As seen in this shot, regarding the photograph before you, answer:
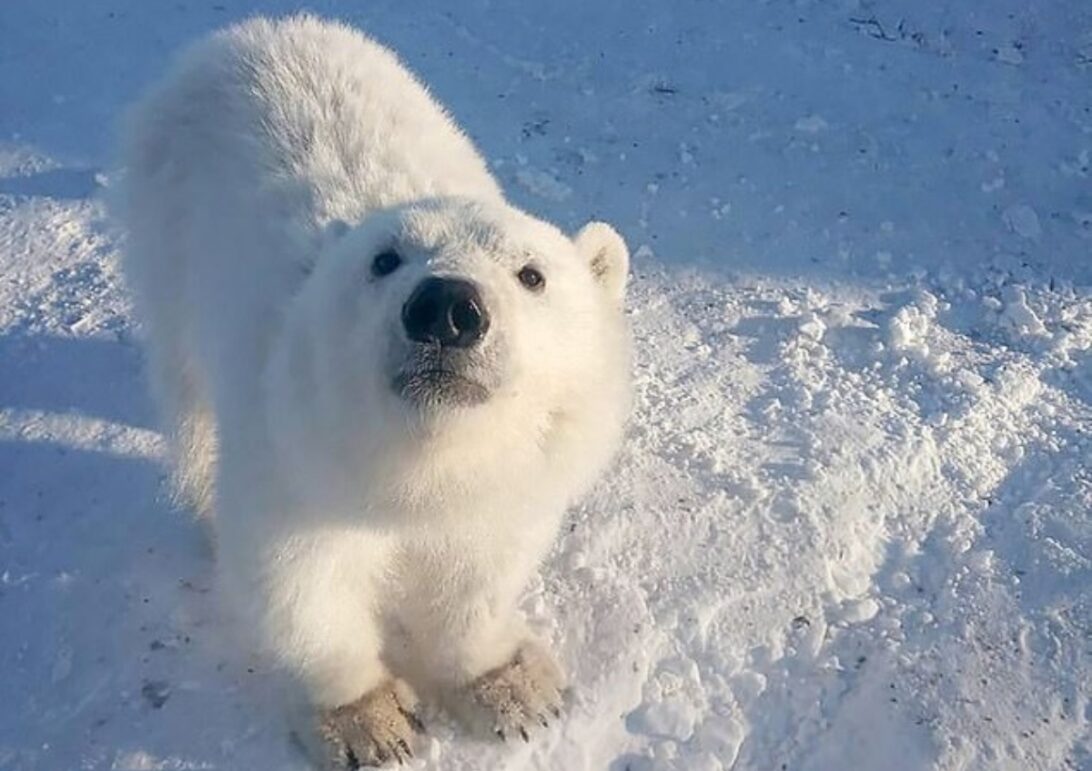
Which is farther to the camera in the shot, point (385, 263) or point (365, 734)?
point (365, 734)

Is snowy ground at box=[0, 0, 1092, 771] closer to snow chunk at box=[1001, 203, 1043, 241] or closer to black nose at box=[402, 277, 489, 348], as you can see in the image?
snow chunk at box=[1001, 203, 1043, 241]

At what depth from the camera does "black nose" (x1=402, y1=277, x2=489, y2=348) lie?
2090mm

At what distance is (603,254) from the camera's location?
282cm

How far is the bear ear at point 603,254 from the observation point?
2.80 m

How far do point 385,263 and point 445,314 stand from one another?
1.04 feet

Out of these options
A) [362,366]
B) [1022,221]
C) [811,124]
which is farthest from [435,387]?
[811,124]

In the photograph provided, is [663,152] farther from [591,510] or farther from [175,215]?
[175,215]

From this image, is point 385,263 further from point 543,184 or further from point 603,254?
point 543,184

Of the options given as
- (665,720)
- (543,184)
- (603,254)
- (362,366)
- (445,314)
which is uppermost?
(445,314)

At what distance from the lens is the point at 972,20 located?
19.7 feet

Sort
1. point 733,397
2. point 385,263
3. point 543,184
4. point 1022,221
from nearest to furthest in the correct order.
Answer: point 385,263 → point 733,397 → point 1022,221 → point 543,184

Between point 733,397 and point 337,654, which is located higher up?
point 337,654

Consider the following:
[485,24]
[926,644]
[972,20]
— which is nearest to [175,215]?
[926,644]

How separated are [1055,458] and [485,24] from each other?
364cm
